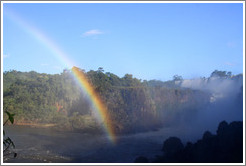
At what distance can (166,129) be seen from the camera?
1313 centimetres

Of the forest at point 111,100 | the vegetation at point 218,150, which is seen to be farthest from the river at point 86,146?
the vegetation at point 218,150

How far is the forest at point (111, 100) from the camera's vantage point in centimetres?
1426

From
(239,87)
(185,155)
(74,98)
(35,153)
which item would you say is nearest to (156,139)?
(185,155)

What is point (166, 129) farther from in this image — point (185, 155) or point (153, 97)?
point (185, 155)

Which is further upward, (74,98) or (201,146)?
(74,98)

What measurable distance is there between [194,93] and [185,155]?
8990 mm

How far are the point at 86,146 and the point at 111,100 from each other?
4.45 meters

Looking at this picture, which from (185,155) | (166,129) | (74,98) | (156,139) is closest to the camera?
(185,155)

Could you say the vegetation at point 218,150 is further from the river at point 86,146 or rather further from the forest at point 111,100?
the forest at point 111,100

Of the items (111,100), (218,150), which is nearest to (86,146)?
(111,100)

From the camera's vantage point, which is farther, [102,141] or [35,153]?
[102,141]

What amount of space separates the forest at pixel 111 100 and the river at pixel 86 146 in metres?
1.12

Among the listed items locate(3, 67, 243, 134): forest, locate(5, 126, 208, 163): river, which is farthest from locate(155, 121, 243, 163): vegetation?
locate(3, 67, 243, 134): forest

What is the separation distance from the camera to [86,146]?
35.7ft
